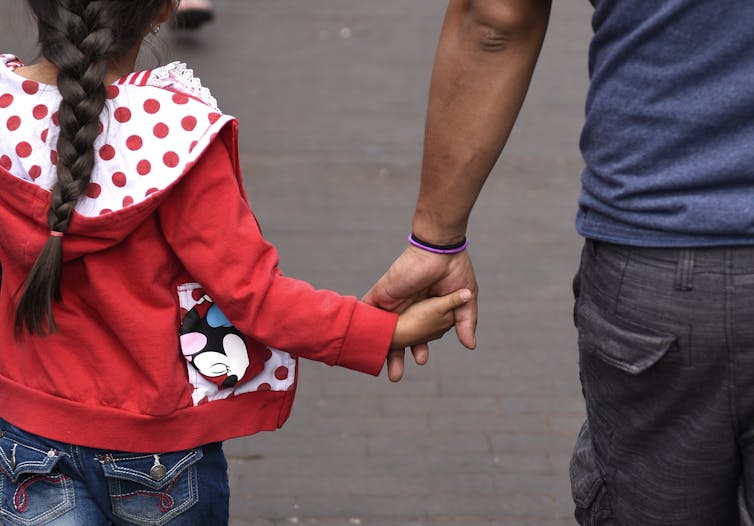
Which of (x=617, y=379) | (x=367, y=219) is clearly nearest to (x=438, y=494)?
(x=617, y=379)

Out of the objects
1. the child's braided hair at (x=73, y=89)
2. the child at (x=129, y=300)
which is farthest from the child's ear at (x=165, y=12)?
the child's braided hair at (x=73, y=89)

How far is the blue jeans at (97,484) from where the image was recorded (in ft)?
7.50

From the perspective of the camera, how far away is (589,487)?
2.24 m

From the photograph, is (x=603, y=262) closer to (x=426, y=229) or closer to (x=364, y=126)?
(x=426, y=229)

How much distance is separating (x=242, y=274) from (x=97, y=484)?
1.57ft

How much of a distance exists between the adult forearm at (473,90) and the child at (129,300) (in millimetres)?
277

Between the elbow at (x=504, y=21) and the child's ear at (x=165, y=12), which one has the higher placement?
the elbow at (x=504, y=21)

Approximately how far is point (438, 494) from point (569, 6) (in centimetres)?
615

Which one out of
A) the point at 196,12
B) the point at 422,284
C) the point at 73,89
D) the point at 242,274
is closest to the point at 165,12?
the point at 73,89

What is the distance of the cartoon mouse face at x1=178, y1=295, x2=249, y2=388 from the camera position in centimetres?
228

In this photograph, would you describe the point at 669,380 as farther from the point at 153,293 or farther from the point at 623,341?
the point at 153,293

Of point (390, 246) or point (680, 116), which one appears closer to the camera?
point (680, 116)

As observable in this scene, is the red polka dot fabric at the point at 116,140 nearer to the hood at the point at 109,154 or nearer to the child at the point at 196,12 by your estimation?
the hood at the point at 109,154

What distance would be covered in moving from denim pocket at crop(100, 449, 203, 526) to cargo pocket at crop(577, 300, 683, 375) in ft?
2.46
